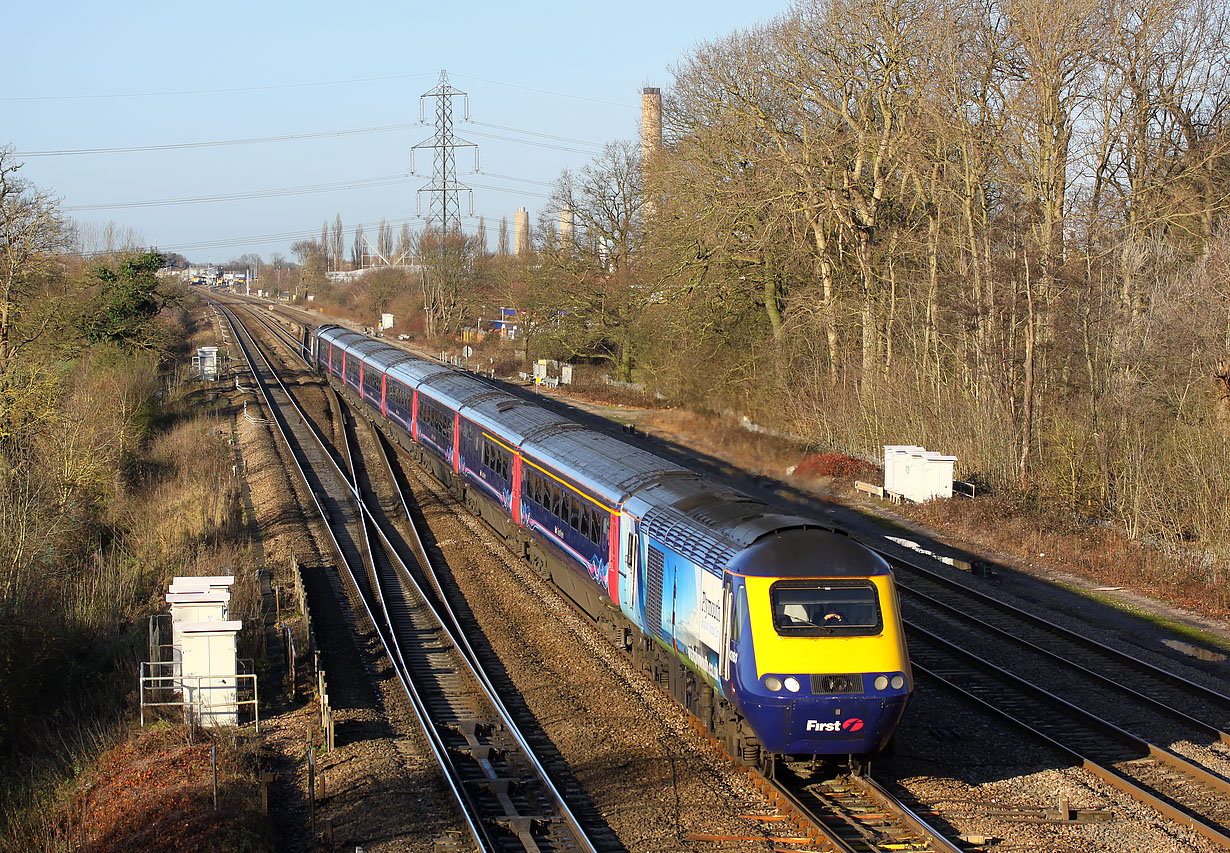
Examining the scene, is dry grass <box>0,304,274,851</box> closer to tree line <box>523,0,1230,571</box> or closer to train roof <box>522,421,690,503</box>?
train roof <box>522,421,690,503</box>

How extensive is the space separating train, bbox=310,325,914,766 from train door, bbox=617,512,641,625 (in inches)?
0.9

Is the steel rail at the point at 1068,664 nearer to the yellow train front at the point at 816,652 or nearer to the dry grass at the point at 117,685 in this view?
the yellow train front at the point at 816,652

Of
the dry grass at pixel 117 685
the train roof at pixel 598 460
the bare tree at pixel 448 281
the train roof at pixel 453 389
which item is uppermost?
the bare tree at pixel 448 281

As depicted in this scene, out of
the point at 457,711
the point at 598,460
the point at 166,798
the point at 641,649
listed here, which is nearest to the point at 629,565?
the point at 641,649

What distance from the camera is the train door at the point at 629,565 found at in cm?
1152

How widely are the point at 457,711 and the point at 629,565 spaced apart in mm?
2584

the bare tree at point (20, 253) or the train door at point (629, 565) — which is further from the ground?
the bare tree at point (20, 253)

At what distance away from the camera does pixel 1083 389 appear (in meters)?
22.9

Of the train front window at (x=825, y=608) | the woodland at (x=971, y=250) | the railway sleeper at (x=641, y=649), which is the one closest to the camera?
the train front window at (x=825, y=608)

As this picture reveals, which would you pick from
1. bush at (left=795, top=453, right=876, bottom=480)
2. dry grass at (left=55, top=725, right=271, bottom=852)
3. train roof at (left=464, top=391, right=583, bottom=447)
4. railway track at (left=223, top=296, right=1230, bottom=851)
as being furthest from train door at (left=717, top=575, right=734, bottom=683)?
bush at (left=795, top=453, right=876, bottom=480)

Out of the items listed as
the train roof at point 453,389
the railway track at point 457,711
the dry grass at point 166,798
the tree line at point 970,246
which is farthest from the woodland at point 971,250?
the dry grass at point 166,798

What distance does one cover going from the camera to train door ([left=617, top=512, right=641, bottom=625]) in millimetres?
11516

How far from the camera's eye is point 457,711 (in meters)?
11.8

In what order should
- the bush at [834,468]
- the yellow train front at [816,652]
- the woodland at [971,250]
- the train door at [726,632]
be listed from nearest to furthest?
1. the yellow train front at [816,652]
2. the train door at [726,632]
3. the woodland at [971,250]
4. the bush at [834,468]
